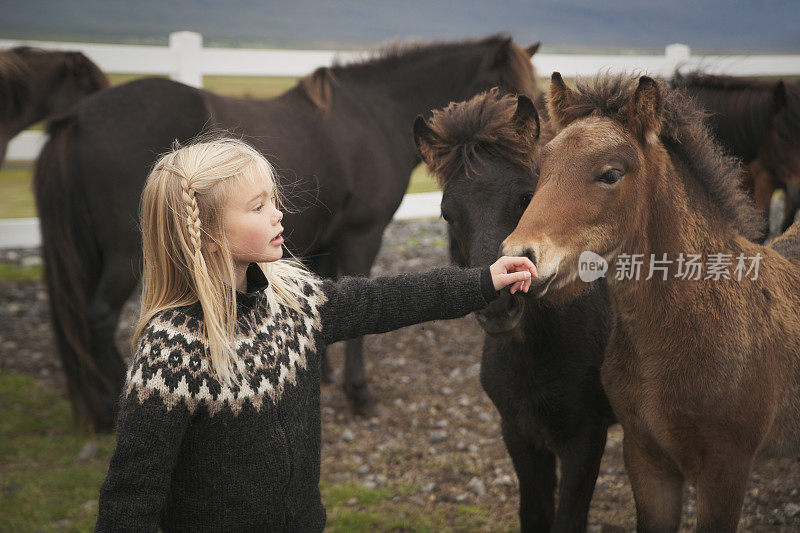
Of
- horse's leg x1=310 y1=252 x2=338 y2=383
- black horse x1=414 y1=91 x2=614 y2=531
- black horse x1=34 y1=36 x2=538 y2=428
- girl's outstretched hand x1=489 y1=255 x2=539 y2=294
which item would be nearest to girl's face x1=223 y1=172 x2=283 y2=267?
girl's outstretched hand x1=489 y1=255 x2=539 y2=294

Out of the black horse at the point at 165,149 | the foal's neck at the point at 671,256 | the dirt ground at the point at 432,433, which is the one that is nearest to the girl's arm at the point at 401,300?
the foal's neck at the point at 671,256

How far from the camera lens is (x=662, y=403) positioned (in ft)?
7.81

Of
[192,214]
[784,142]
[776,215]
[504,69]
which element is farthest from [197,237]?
[776,215]

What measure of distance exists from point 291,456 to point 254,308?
0.45 meters

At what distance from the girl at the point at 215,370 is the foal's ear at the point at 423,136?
994 millimetres

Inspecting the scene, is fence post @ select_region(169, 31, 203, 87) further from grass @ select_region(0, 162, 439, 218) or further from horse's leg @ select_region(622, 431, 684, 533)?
horse's leg @ select_region(622, 431, 684, 533)

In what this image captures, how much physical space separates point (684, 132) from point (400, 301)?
1.15 m

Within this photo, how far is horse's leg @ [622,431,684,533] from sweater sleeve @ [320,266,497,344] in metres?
0.92

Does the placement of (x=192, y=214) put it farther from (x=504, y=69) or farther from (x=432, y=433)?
(x=504, y=69)

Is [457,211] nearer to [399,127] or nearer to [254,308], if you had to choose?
[254,308]

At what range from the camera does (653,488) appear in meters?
2.61

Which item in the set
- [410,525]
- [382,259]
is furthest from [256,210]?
[382,259]

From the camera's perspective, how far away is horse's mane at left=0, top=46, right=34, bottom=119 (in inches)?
226

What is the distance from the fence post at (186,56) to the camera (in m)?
7.42
